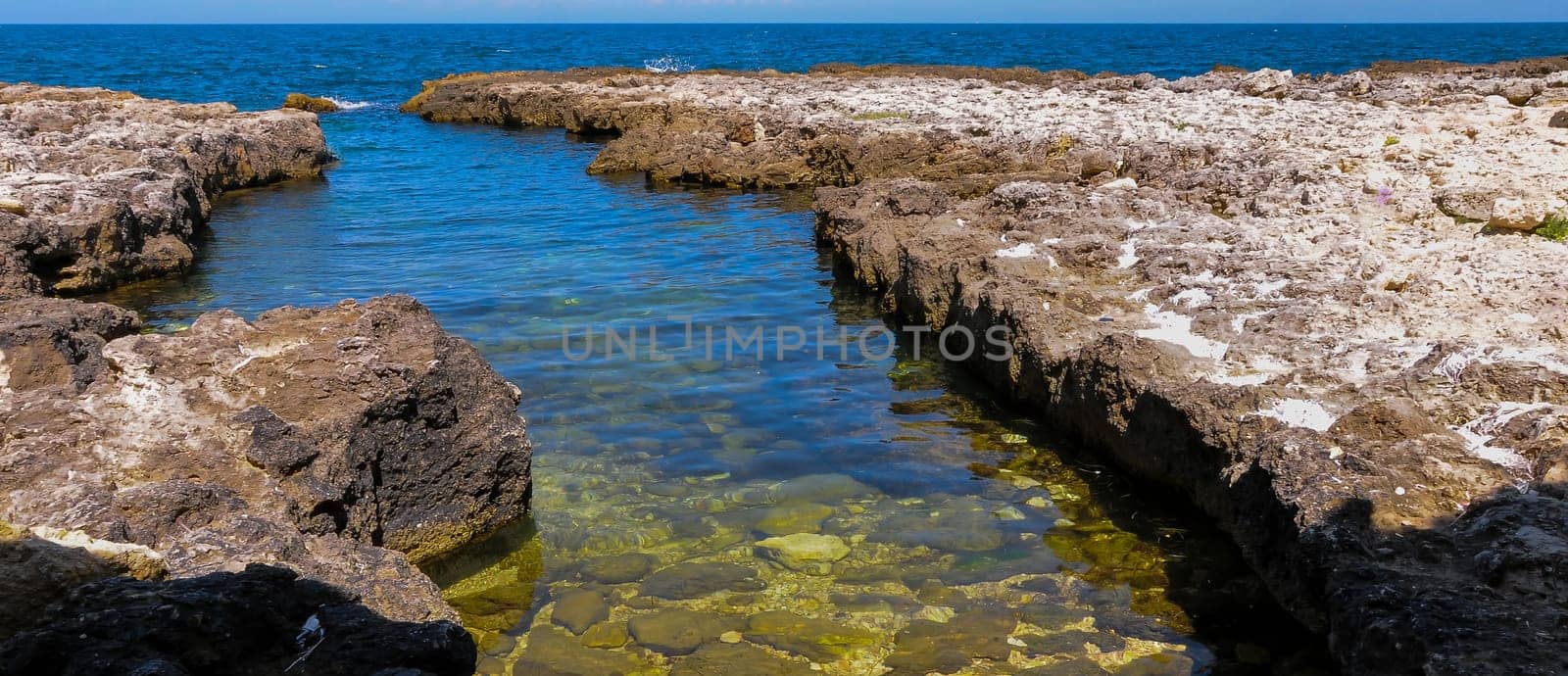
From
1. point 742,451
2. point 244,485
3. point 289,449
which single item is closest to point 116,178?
point 742,451

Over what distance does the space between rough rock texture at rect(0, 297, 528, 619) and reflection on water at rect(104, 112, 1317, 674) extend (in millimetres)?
561

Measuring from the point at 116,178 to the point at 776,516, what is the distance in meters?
11.3

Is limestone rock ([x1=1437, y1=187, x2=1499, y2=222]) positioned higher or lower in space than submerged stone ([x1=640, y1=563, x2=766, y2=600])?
higher

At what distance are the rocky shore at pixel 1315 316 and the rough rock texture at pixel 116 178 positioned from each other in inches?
319

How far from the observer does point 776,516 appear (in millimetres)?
6637

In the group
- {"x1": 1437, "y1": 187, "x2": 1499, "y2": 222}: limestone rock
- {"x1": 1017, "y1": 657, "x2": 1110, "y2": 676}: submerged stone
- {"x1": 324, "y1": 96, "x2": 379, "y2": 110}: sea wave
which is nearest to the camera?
{"x1": 1017, "y1": 657, "x2": 1110, "y2": 676}: submerged stone

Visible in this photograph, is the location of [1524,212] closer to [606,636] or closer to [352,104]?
[606,636]

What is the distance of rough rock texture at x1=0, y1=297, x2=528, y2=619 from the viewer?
172 inches

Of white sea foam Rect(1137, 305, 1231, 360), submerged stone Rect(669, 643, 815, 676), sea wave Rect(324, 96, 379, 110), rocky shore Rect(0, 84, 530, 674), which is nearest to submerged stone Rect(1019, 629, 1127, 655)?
submerged stone Rect(669, 643, 815, 676)

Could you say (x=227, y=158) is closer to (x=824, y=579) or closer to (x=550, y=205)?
(x=550, y=205)

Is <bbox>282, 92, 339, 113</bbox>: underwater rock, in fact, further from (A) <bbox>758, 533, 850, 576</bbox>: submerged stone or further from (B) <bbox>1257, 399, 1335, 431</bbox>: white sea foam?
(B) <bbox>1257, 399, 1335, 431</bbox>: white sea foam

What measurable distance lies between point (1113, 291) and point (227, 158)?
17.6 meters

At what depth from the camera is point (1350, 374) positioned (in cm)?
609

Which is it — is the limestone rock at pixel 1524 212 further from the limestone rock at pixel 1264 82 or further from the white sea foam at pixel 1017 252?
the limestone rock at pixel 1264 82
